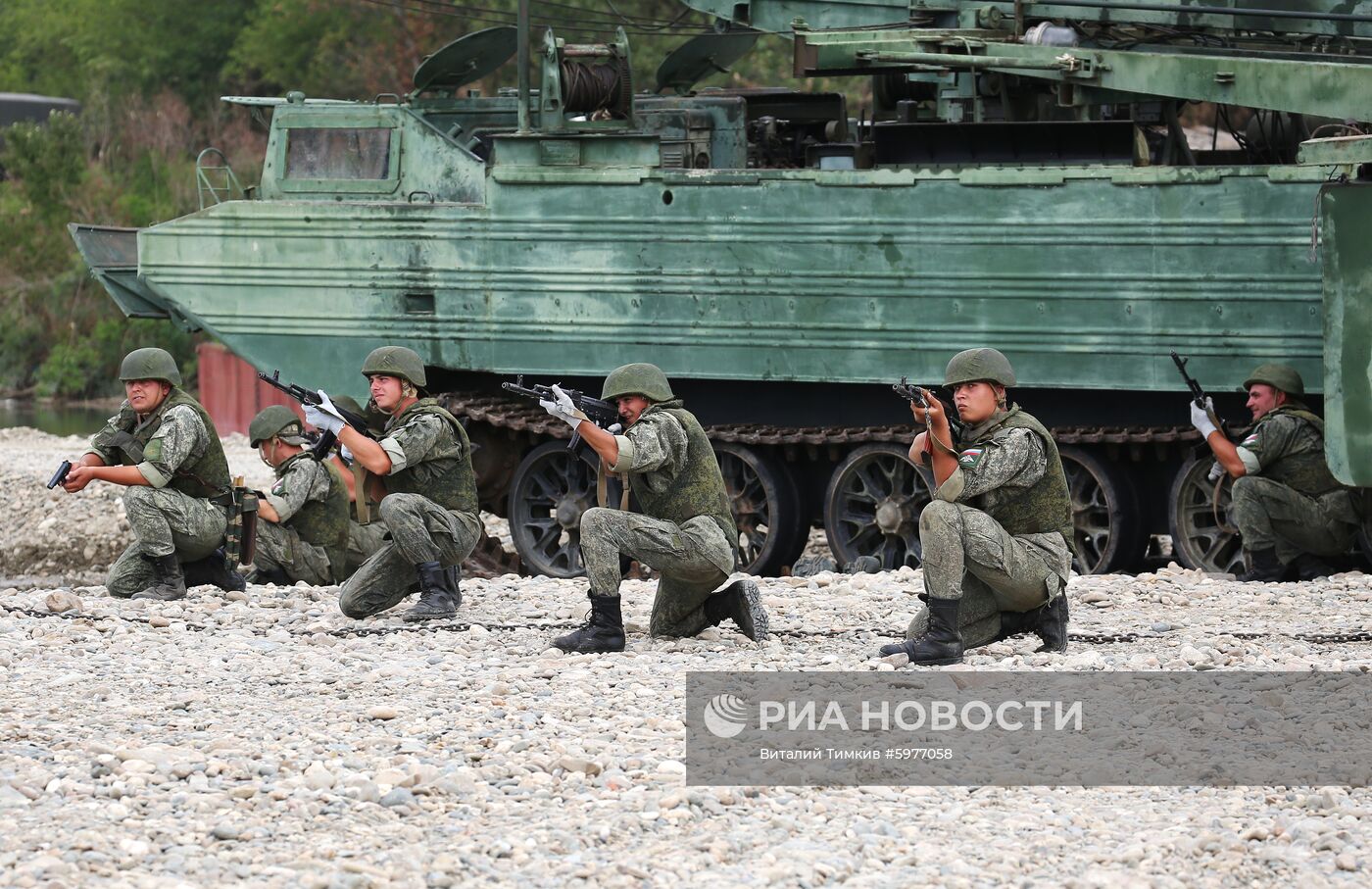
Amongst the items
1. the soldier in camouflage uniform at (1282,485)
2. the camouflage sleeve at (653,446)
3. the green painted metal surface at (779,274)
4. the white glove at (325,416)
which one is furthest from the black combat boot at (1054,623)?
the green painted metal surface at (779,274)

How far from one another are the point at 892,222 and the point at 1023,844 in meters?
7.80

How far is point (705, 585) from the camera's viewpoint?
1073 centimetres

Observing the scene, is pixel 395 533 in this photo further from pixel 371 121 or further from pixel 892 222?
pixel 371 121

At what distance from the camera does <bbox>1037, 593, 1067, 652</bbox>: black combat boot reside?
1035cm

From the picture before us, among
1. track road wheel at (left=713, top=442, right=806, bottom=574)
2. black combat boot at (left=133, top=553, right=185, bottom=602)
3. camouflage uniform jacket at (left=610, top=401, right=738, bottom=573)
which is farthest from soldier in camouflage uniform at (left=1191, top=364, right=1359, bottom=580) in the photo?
black combat boot at (left=133, top=553, right=185, bottom=602)

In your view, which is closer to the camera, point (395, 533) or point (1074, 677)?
point (1074, 677)

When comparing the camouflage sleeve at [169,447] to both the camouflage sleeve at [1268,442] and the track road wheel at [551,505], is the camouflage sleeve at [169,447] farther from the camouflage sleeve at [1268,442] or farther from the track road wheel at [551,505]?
the camouflage sleeve at [1268,442]

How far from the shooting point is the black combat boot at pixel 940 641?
9945mm

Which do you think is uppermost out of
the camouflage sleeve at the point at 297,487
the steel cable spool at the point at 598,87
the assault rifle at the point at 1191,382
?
the steel cable spool at the point at 598,87

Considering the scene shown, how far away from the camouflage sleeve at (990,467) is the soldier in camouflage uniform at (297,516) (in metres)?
4.73

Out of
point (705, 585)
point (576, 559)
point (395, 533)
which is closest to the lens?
point (705, 585)

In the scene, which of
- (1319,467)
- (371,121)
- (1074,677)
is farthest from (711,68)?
(1074,677)

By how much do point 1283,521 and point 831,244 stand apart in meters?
3.40

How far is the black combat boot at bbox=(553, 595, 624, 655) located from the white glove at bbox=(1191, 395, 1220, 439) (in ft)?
14.5
